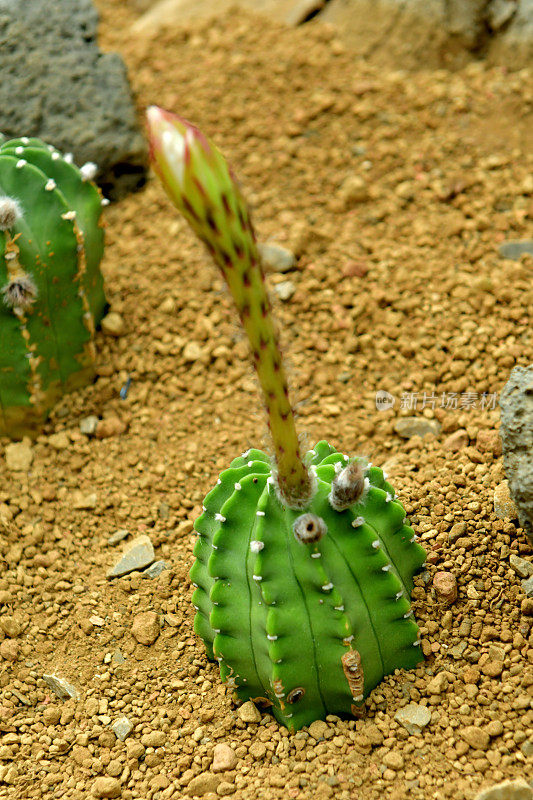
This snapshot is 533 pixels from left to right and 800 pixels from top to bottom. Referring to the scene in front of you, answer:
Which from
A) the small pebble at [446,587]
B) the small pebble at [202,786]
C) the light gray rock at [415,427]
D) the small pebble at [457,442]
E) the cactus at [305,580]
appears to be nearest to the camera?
the cactus at [305,580]

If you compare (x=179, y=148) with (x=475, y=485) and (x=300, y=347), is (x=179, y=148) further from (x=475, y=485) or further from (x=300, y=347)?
(x=300, y=347)

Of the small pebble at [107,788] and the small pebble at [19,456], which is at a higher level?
the small pebble at [19,456]

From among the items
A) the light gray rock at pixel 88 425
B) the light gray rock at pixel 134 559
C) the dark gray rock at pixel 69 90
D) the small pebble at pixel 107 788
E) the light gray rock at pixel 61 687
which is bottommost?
the light gray rock at pixel 134 559

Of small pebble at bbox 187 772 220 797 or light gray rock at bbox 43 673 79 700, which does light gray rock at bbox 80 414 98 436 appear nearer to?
light gray rock at bbox 43 673 79 700

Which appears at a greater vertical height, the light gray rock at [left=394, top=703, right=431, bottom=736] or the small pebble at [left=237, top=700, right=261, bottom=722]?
the small pebble at [left=237, top=700, right=261, bottom=722]

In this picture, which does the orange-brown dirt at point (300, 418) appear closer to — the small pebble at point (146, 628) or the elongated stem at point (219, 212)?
the small pebble at point (146, 628)

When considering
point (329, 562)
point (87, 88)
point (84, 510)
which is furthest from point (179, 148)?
point (87, 88)

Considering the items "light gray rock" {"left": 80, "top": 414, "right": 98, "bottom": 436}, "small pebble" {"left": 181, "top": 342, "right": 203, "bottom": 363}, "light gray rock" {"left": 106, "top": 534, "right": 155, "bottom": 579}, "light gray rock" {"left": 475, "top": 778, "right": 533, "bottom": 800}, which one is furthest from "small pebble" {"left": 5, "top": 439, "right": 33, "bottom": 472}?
"light gray rock" {"left": 475, "top": 778, "right": 533, "bottom": 800}

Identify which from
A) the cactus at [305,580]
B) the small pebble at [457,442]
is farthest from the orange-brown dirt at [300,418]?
the cactus at [305,580]
